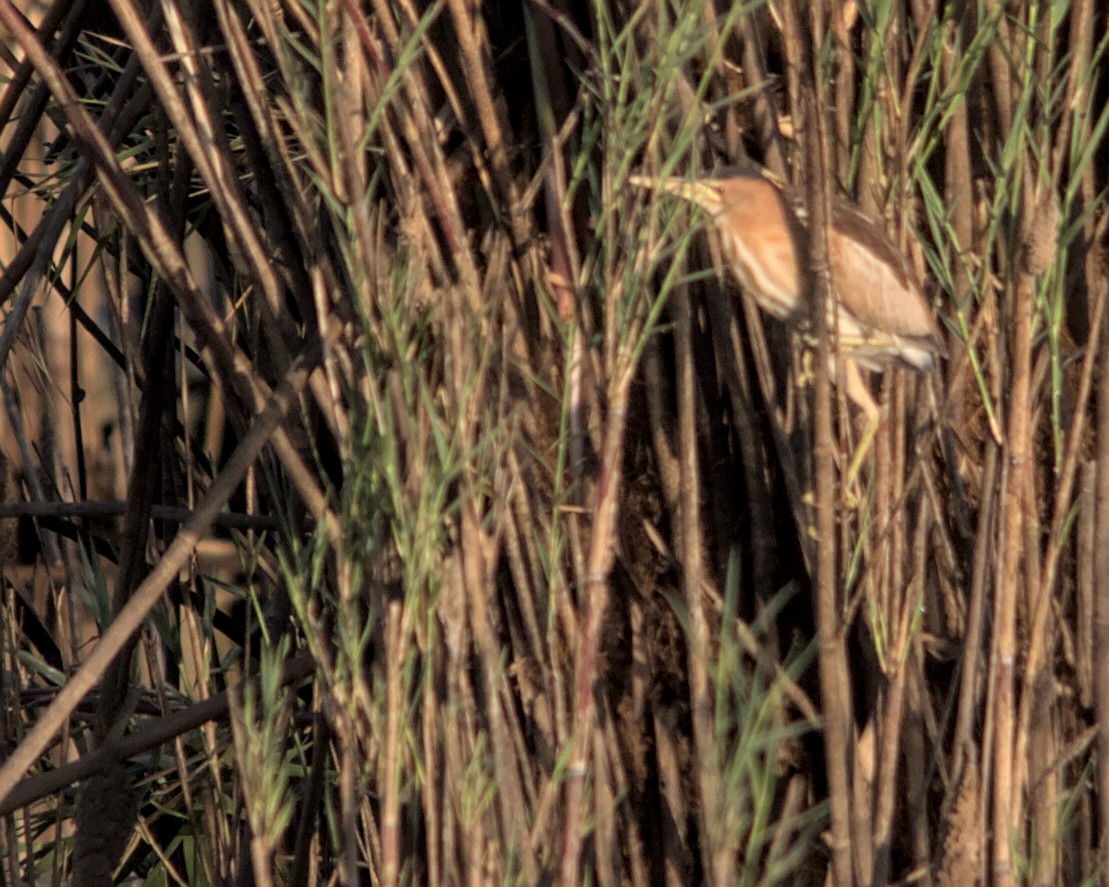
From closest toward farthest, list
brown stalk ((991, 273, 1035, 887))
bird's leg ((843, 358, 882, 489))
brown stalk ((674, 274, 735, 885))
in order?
1. brown stalk ((674, 274, 735, 885))
2. brown stalk ((991, 273, 1035, 887))
3. bird's leg ((843, 358, 882, 489))

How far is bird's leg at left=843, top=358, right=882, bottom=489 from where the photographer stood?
916mm

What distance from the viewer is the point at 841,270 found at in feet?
3.27

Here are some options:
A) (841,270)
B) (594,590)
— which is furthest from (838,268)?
(594,590)

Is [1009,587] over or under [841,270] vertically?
under

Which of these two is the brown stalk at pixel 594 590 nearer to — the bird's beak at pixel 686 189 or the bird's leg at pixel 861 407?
the bird's beak at pixel 686 189

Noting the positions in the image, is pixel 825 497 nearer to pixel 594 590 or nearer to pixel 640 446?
pixel 594 590

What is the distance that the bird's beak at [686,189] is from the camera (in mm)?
753

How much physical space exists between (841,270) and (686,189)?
0.24 metres

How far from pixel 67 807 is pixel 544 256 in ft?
4.00

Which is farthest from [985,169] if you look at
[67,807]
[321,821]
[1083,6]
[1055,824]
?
[67,807]

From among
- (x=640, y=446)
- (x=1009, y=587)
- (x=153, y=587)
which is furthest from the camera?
(x=640, y=446)

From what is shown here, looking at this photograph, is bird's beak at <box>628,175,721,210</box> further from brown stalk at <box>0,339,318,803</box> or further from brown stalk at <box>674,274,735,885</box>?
brown stalk at <box>0,339,318,803</box>

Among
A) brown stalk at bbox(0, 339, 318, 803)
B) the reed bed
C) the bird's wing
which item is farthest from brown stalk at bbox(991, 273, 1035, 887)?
brown stalk at bbox(0, 339, 318, 803)

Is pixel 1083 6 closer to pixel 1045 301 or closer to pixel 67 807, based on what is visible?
pixel 1045 301
